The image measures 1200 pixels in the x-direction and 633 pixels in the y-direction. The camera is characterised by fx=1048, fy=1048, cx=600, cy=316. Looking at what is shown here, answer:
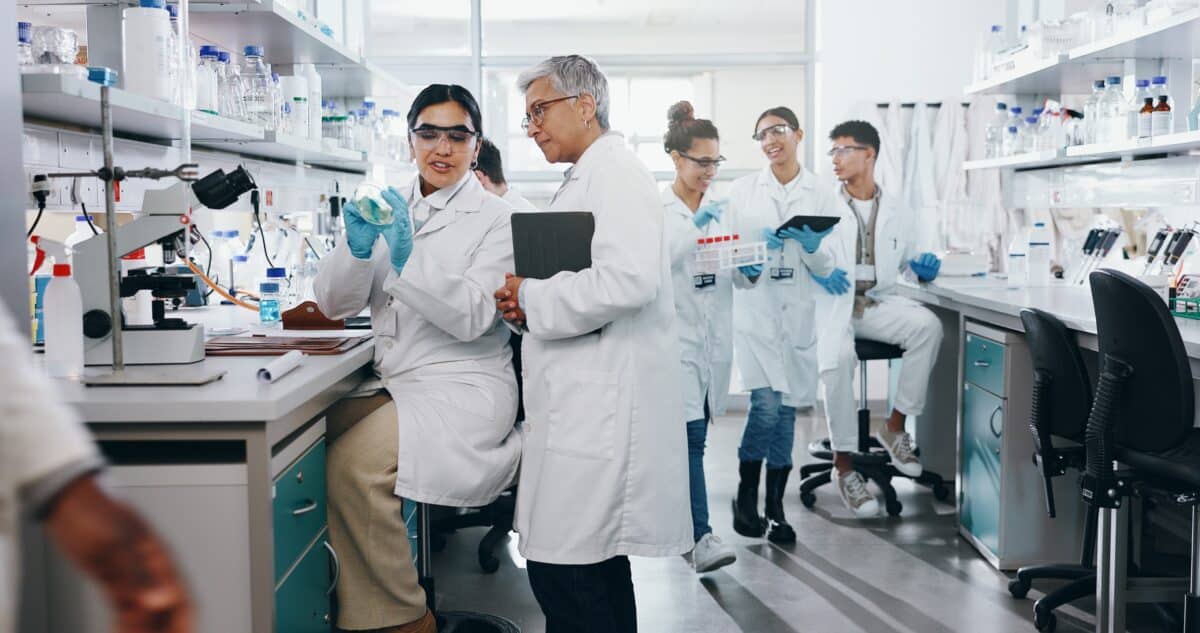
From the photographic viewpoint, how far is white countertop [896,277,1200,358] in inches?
106

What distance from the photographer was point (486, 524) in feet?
12.0

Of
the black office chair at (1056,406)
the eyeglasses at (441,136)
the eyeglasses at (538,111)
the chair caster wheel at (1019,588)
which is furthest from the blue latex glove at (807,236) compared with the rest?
the eyeglasses at (538,111)

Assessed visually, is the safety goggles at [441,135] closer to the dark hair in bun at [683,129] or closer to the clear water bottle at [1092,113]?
the dark hair in bun at [683,129]

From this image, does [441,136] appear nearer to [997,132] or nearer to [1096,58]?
[1096,58]

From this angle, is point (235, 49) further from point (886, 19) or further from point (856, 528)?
point (886, 19)

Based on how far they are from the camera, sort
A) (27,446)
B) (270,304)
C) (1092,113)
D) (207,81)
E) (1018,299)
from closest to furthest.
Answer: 1. (27,446)
2. (207,81)
3. (270,304)
4. (1018,299)
5. (1092,113)

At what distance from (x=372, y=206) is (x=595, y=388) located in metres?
0.65

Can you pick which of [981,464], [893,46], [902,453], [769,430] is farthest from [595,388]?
[893,46]

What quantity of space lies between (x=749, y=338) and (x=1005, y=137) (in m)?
1.67

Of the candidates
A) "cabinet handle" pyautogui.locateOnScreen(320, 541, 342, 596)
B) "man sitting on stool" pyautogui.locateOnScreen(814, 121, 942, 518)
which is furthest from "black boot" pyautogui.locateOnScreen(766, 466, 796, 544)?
"cabinet handle" pyautogui.locateOnScreen(320, 541, 342, 596)

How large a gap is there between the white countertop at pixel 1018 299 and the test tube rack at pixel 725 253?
2.52ft

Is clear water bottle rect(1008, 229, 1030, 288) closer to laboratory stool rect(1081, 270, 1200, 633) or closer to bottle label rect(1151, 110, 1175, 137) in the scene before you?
bottle label rect(1151, 110, 1175, 137)

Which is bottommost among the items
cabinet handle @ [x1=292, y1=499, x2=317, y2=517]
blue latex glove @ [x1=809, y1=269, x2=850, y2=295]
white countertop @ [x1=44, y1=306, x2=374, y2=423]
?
cabinet handle @ [x1=292, y1=499, x2=317, y2=517]

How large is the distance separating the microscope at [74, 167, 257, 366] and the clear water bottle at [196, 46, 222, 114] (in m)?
0.61
